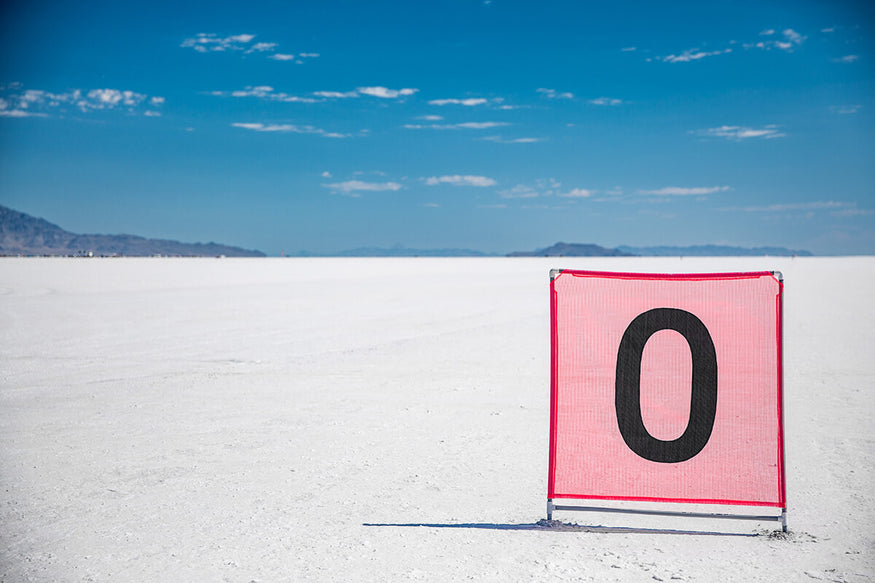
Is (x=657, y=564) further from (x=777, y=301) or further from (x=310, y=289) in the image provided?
(x=310, y=289)

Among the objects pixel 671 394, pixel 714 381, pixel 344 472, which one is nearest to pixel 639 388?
pixel 671 394

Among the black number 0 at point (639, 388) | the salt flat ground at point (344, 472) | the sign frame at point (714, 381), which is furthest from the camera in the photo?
the black number 0 at point (639, 388)

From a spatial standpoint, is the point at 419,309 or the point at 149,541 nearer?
the point at 149,541

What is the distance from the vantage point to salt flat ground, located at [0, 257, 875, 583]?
393cm

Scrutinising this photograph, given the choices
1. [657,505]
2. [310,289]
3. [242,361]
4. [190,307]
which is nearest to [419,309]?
[190,307]

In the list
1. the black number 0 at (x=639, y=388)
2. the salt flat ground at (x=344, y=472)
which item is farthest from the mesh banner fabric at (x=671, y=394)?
the salt flat ground at (x=344, y=472)

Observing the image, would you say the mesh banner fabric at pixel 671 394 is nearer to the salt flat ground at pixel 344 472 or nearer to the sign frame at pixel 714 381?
the sign frame at pixel 714 381

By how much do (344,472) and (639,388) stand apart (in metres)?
2.62

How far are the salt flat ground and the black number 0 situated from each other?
0.60 m

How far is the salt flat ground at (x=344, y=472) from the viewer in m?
3.93

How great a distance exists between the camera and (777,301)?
13.8ft

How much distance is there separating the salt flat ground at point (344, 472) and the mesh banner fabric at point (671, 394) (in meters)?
0.38

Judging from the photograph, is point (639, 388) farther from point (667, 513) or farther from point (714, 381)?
point (667, 513)

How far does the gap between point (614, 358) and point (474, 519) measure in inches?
58.8
